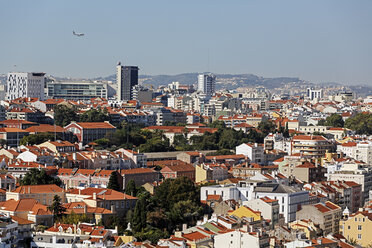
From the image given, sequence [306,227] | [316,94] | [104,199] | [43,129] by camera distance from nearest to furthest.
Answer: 1. [306,227]
2. [104,199]
3. [43,129]
4. [316,94]

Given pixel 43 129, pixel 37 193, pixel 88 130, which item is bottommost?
pixel 37 193

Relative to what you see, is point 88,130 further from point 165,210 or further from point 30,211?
point 30,211

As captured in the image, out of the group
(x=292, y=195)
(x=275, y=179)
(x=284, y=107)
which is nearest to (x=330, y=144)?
(x=275, y=179)

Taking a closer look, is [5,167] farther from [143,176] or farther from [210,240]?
[210,240]

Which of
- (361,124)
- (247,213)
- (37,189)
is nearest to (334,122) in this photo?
(361,124)

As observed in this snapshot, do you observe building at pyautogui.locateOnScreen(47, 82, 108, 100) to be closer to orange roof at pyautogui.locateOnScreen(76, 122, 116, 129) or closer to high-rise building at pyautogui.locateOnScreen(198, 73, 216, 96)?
orange roof at pyautogui.locateOnScreen(76, 122, 116, 129)

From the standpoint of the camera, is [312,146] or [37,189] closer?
[37,189]

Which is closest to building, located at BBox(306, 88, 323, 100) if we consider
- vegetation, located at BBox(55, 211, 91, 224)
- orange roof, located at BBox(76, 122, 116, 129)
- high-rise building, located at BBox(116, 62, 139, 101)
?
high-rise building, located at BBox(116, 62, 139, 101)
